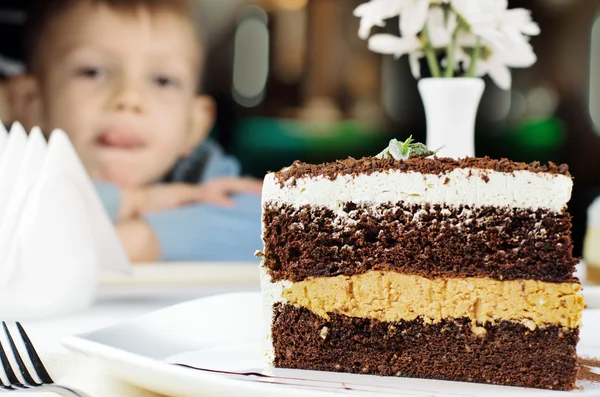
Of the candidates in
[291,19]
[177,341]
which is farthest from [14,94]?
[177,341]

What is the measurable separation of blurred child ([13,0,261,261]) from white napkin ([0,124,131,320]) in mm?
3414

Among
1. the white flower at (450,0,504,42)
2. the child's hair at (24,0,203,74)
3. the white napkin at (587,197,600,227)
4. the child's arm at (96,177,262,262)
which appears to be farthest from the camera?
the child's arm at (96,177,262,262)

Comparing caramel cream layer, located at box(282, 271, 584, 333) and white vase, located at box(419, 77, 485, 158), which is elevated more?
white vase, located at box(419, 77, 485, 158)

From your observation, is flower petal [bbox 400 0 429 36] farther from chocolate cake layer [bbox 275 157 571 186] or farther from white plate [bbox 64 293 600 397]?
white plate [bbox 64 293 600 397]

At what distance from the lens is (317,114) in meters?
5.37

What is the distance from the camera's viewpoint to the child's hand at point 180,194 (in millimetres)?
5477

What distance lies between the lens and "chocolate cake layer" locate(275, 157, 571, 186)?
1490 mm

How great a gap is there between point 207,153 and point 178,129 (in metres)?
0.30

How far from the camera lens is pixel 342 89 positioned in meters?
5.36

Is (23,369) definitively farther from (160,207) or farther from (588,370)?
(160,207)

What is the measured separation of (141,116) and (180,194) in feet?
2.26

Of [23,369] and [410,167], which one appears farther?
[410,167]

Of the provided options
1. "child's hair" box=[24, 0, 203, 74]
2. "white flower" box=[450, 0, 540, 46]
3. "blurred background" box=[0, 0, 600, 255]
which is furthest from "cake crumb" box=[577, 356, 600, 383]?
"child's hair" box=[24, 0, 203, 74]

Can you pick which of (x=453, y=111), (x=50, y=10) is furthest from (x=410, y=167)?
(x=50, y=10)
